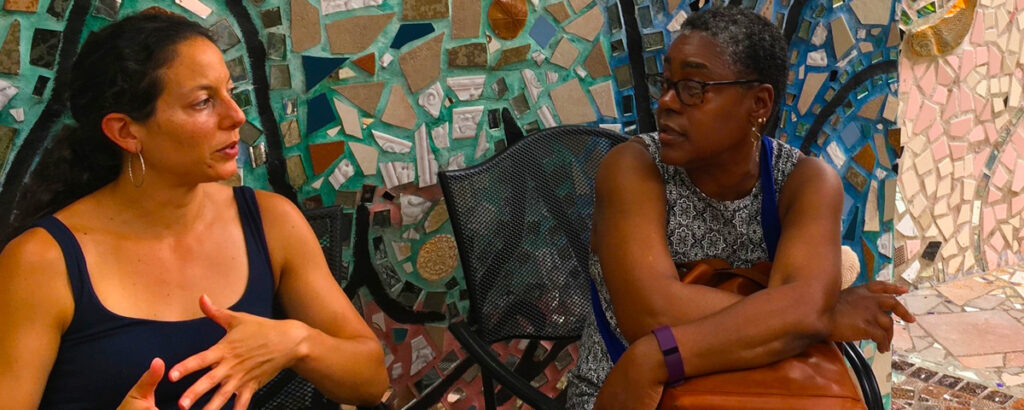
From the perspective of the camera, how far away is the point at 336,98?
254 cm

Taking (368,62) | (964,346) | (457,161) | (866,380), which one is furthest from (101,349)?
(964,346)

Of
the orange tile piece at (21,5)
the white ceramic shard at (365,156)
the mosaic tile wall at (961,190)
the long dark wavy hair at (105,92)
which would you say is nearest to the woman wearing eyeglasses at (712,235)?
the white ceramic shard at (365,156)

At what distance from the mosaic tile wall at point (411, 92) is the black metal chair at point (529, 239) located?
21 centimetres

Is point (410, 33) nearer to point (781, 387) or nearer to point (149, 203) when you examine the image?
point (149, 203)

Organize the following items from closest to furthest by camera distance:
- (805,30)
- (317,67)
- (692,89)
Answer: (692,89)
(317,67)
(805,30)

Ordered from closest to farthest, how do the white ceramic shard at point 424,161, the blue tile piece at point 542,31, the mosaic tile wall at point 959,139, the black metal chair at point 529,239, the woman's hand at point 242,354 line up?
the woman's hand at point 242,354 → the black metal chair at point 529,239 → the white ceramic shard at point 424,161 → the blue tile piece at point 542,31 → the mosaic tile wall at point 959,139

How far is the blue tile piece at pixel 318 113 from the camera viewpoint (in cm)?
251

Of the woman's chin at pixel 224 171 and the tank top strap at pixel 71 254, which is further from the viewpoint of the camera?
the woman's chin at pixel 224 171

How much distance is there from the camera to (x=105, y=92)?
183 cm

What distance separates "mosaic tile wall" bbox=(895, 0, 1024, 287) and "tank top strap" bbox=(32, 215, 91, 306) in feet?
14.1

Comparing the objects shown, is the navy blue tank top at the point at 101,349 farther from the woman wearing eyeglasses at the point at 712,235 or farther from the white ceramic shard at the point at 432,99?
the white ceramic shard at the point at 432,99

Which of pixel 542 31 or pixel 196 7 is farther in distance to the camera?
pixel 542 31

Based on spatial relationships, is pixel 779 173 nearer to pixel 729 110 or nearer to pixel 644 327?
pixel 729 110

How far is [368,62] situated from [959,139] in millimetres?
4022
